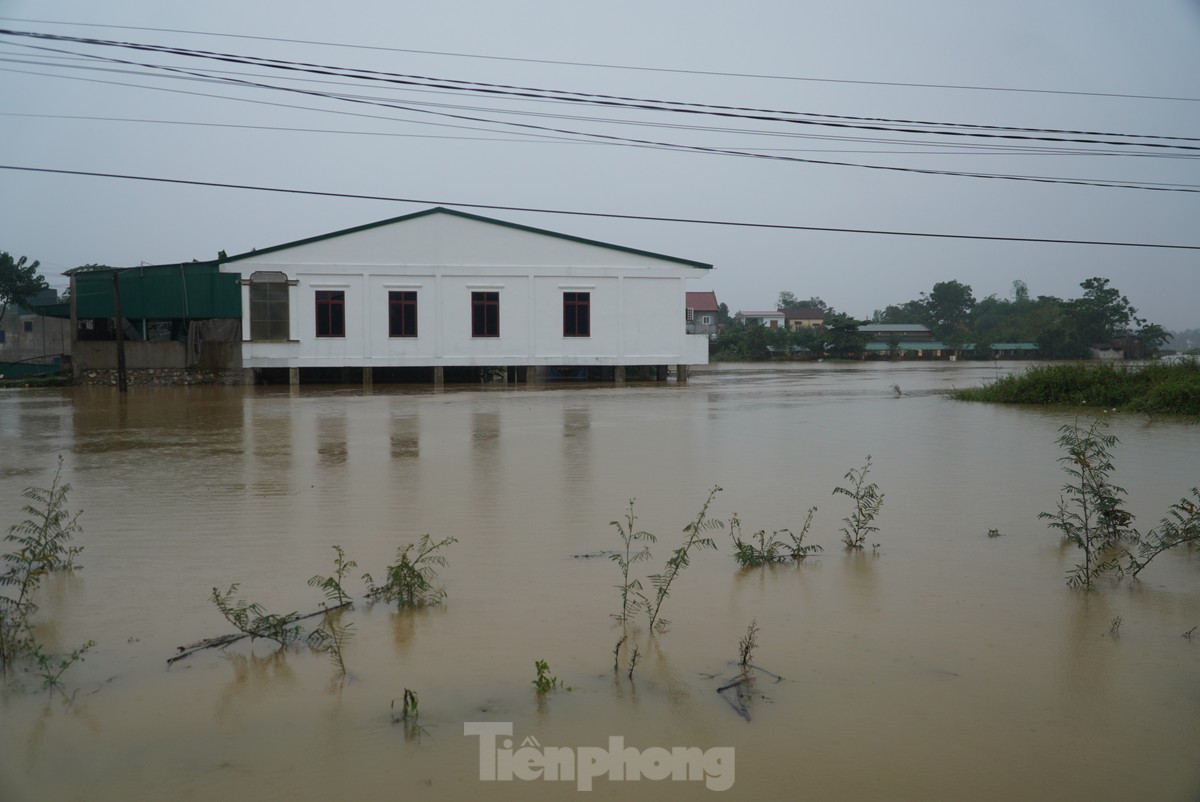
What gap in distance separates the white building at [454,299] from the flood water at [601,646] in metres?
18.8

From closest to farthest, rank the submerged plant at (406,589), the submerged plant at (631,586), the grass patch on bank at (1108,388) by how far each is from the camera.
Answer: the submerged plant at (631,586) < the submerged plant at (406,589) < the grass patch on bank at (1108,388)

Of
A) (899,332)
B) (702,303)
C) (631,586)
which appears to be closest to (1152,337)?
(899,332)

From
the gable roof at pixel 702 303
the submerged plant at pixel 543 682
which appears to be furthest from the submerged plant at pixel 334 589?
the gable roof at pixel 702 303

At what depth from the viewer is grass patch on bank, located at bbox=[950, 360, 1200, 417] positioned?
1719 centimetres

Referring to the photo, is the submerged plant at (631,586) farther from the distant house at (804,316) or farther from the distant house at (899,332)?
the distant house at (804,316)

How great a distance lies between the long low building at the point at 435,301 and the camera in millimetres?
29109

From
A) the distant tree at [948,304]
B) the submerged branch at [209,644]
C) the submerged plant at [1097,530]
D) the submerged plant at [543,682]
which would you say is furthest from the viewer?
the distant tree at [948,304]

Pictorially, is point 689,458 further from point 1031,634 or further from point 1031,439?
point 1031,634

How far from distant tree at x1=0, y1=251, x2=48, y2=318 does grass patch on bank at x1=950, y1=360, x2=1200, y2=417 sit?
41.5 metres

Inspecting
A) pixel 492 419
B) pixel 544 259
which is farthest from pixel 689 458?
pixel 544 259

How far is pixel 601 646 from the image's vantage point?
4812 mm
